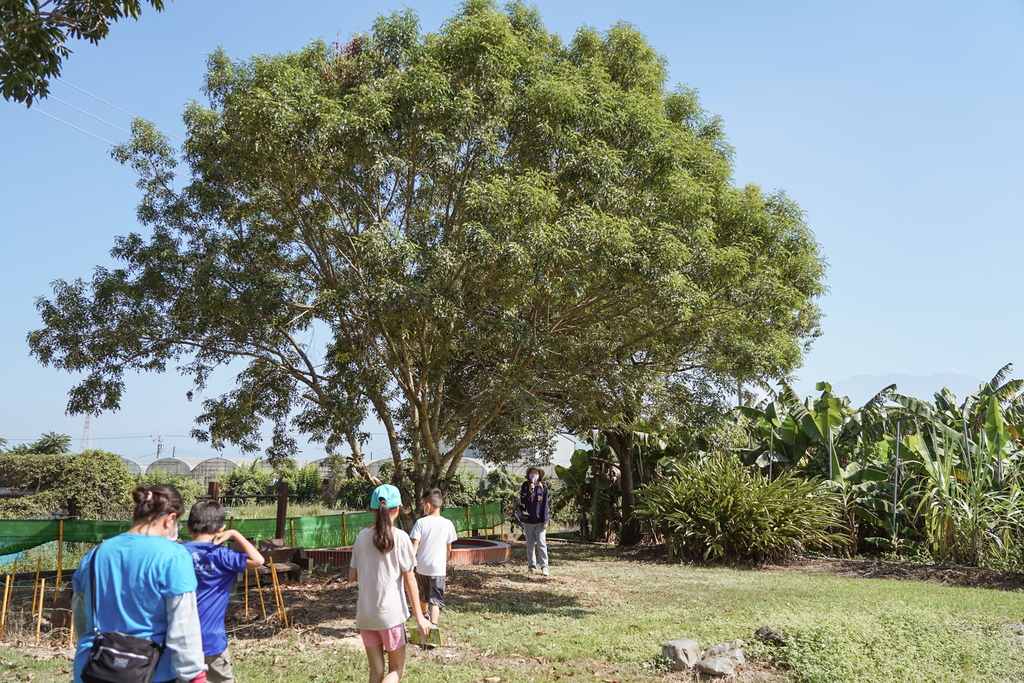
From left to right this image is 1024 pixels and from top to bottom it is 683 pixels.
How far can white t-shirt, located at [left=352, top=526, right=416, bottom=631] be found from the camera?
4867 mm

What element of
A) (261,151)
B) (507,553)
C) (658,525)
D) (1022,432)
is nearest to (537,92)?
(261,151)

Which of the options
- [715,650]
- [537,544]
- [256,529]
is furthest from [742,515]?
[256,529]

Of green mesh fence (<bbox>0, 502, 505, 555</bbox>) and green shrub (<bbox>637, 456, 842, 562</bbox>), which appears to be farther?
green shrub (<bbox>637, 456, 842, 562</bbox>)

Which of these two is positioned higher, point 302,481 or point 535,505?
point 302,481

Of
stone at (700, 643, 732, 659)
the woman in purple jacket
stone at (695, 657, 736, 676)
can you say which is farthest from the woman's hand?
the woman in purple jacket

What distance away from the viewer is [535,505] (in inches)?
511

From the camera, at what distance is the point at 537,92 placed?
32.2 ft

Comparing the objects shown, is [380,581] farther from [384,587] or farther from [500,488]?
[500,488]

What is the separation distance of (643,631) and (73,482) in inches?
596

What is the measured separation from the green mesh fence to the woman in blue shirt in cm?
786

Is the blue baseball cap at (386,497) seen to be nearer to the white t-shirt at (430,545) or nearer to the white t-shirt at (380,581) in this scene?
the white t-shirt at (380,581)


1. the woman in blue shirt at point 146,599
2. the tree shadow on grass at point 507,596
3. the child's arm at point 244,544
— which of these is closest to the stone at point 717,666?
the tree shadow on grass at point 507,596

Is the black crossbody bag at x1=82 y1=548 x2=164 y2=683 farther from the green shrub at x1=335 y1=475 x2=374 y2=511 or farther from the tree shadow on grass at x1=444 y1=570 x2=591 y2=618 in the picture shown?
the green shrub at x1=335 y1=475 x2=374 y2=511

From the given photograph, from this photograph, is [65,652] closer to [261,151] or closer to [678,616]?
[261,151]
